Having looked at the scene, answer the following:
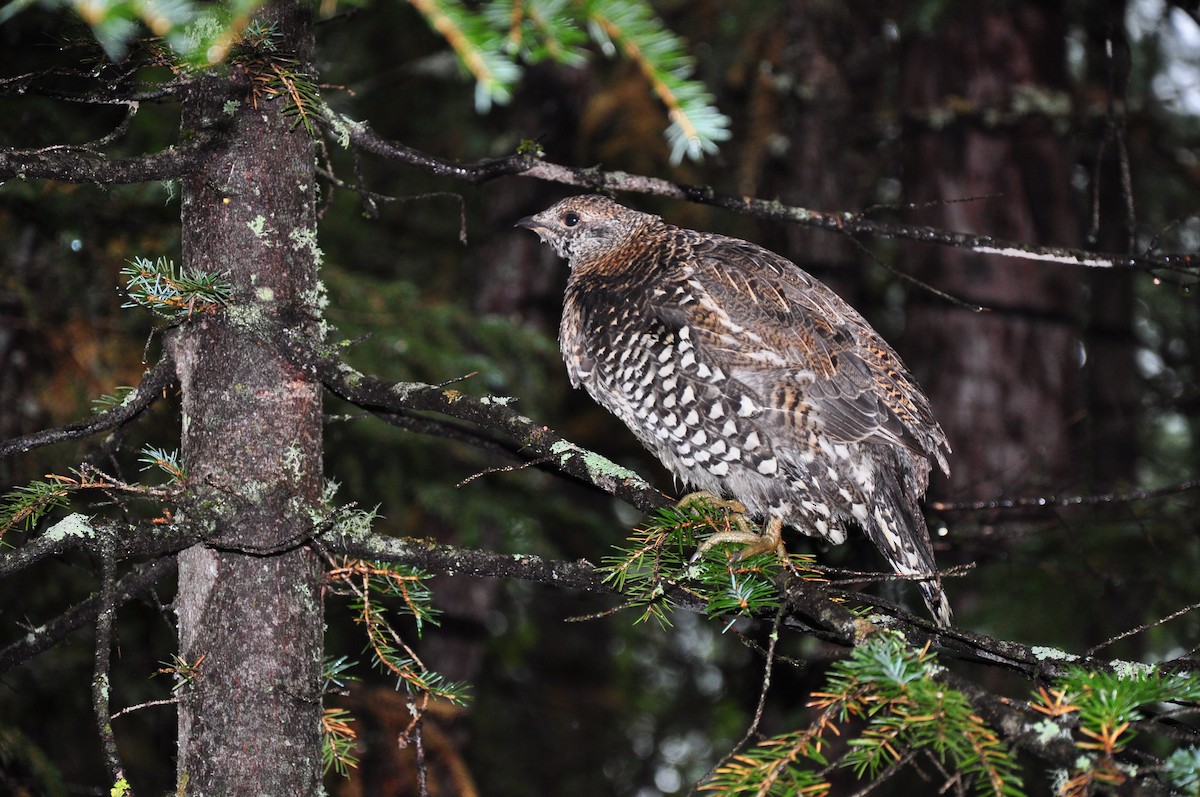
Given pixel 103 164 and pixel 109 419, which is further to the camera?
pixel 109 419

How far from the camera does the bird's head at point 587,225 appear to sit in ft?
15.0

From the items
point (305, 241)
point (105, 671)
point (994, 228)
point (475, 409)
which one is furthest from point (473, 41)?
point (994, 228)

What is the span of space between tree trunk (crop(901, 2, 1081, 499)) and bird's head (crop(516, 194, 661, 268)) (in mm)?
3086

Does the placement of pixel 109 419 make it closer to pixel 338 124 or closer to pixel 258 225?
pixel 258 225

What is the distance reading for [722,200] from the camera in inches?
128

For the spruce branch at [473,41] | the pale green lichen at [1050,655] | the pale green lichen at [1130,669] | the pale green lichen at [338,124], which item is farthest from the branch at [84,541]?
the pale green lichen at [1130,669]

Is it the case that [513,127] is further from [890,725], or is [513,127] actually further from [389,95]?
[890,725]

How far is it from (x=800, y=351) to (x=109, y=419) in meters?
2.27

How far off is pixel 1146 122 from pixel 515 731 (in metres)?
7.09

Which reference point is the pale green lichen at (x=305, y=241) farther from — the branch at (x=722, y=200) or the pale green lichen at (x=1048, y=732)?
the pale green lichen at (x=1048, y=732)

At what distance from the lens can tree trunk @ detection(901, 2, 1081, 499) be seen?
6.84 meters

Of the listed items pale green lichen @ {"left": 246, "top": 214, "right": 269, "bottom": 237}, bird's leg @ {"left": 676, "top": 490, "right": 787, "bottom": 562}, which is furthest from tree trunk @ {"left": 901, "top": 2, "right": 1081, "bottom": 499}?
pale green lichen @ {"left": 246, "top": 214, "right": 269, "bottom": 237}

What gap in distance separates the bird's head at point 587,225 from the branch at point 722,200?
1.27m

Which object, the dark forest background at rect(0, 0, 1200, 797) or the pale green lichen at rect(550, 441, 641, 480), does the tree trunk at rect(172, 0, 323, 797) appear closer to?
the dark forest background at rect(0, 0, 1200, 797)
